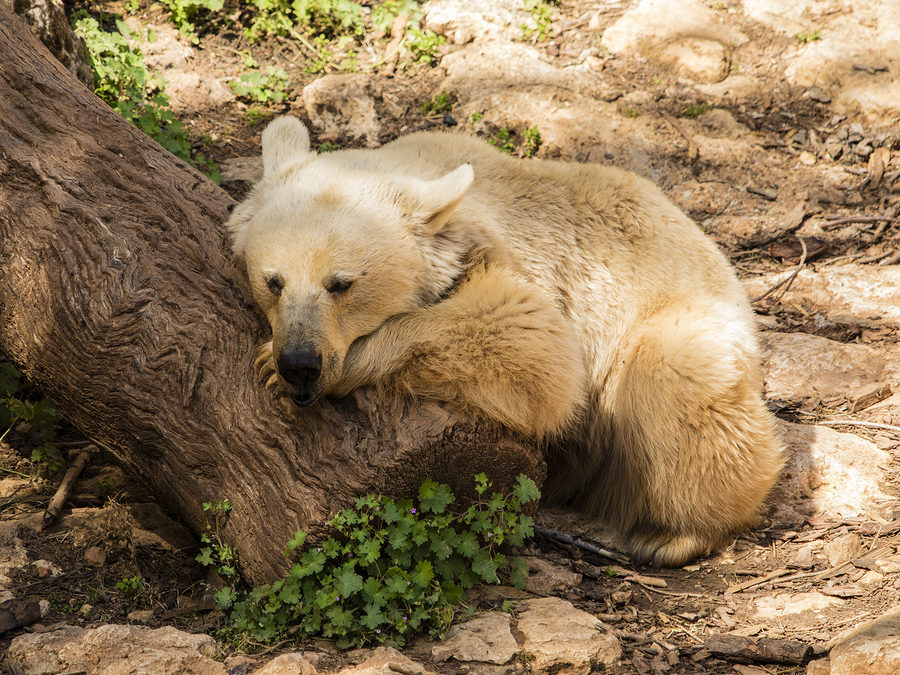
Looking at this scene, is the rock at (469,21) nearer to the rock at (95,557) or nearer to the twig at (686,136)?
the twig at (686,136)

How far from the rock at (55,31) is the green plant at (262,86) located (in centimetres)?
162

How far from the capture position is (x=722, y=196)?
7.03 m

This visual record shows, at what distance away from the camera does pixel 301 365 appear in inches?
123

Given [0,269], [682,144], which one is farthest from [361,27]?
[0,269]

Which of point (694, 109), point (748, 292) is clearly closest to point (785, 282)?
point (748, 292)

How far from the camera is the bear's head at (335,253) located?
3.28m

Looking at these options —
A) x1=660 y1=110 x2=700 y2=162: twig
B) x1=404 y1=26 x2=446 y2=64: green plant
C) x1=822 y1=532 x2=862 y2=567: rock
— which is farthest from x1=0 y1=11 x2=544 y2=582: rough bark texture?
x1=404 y1=26 x2=446 y2=64: green plant

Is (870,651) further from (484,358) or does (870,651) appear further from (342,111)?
(342,111)

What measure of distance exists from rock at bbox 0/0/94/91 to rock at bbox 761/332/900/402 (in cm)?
506

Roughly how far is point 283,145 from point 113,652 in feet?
8.39

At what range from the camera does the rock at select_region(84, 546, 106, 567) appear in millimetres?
3629

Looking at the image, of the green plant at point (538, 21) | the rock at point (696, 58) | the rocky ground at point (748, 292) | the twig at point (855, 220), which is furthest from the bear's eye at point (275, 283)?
the rock at point (696, 58)

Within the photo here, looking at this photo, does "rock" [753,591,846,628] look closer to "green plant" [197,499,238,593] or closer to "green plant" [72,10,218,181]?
"green plant" [197,499,238,593]

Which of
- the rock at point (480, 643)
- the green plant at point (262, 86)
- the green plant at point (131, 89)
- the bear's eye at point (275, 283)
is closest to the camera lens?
the rock at point (480, 643)
